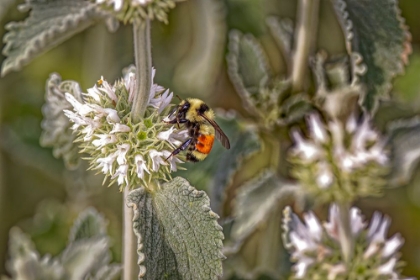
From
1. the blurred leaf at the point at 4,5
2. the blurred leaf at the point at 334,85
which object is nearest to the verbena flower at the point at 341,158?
the blurred leaf at the point at 334,85

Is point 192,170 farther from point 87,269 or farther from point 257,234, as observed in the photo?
point 257,234

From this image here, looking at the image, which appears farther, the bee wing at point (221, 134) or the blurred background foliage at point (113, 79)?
the blurred background foliage at point (113, 79)

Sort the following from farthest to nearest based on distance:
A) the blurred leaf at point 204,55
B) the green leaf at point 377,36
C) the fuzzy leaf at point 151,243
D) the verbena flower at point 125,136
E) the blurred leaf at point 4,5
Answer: the blurred leaf at point 204,55 < the blurred leaf at point 4,5 < the green leaf at point 377,36 < the verbena flower at point 125,136 < the fuzzy leaf at point 151,243

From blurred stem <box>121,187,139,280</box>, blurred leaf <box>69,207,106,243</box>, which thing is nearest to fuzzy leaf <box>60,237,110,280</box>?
blurred leaf <box>69,207,106,243</box>

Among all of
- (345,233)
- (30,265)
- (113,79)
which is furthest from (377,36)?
(113,79)

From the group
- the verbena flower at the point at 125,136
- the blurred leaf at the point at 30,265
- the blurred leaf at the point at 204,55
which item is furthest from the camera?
the blurred leaf at the point at 204,55

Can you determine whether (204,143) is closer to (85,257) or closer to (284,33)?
→ (85,257)

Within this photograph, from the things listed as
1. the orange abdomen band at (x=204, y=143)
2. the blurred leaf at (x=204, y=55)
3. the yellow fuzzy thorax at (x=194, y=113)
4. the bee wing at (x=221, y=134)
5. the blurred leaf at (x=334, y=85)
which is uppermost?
the blurred leaf at (x=204, y=55)

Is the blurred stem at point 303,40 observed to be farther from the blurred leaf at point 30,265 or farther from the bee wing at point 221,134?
the blurred leaf at point 30,265
